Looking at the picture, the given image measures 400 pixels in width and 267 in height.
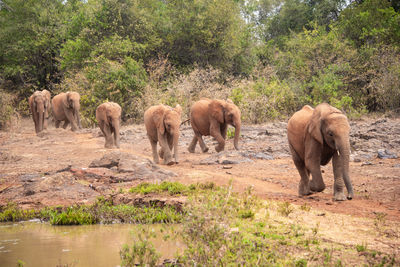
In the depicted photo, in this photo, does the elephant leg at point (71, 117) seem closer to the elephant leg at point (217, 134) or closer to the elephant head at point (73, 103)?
the elephant head at point (73, 103)

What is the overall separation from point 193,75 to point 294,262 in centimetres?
2109

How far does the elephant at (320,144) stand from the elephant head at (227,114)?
5727 mm

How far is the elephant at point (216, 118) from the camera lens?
14414 mm

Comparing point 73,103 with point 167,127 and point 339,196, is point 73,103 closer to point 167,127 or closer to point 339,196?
point 167,127

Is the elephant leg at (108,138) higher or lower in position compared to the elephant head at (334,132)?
lower

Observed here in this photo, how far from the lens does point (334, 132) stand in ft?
23.3

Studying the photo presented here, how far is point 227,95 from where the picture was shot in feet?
74.9

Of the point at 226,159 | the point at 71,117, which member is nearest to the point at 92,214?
the point at 226,159

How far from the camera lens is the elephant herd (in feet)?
23.8

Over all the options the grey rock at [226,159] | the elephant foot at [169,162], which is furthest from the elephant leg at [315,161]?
the elephant foot at [169,162]

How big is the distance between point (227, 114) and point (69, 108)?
11.5m

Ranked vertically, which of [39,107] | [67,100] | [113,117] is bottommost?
[113,117]

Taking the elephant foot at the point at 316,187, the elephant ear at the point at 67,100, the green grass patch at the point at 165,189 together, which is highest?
the elephant ear at the point at 67,100

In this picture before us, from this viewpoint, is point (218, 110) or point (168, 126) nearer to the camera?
point (168, 126)
